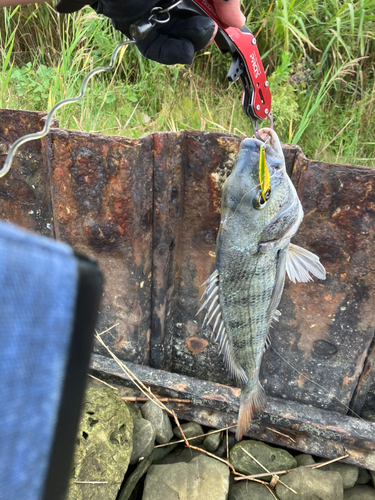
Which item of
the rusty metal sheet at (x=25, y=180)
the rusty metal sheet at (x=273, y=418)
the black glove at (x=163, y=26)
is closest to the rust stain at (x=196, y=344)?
the rusty metal sheet at (x=273, y=418)

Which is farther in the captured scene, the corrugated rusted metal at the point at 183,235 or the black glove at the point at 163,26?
the corrugated rusted metal at the point at 183,235

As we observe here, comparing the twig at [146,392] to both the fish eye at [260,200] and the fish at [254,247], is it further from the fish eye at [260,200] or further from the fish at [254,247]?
the fish eye at [260,200]

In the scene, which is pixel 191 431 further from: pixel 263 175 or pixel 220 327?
pixel 263 175

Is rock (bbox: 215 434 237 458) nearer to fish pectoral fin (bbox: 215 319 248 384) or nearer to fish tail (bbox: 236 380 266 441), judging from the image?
fish tail (bbox: 236 380 266 441)

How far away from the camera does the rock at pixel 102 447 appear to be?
1597mm

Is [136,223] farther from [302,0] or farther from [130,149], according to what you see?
[302,0]

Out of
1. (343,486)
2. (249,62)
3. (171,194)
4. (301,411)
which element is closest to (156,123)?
(171,194)

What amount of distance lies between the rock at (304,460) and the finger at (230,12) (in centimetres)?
221

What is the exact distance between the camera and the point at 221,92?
3.12m

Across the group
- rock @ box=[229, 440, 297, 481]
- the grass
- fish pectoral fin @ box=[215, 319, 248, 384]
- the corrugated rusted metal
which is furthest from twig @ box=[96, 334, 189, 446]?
the grass

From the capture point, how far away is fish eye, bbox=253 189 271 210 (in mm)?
1368

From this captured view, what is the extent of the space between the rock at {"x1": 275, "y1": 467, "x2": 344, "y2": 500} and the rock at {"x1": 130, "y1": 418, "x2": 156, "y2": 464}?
2.37 feet

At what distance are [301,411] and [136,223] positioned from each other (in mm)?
1372

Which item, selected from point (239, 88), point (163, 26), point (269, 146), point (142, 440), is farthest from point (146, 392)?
point (239, 88)
